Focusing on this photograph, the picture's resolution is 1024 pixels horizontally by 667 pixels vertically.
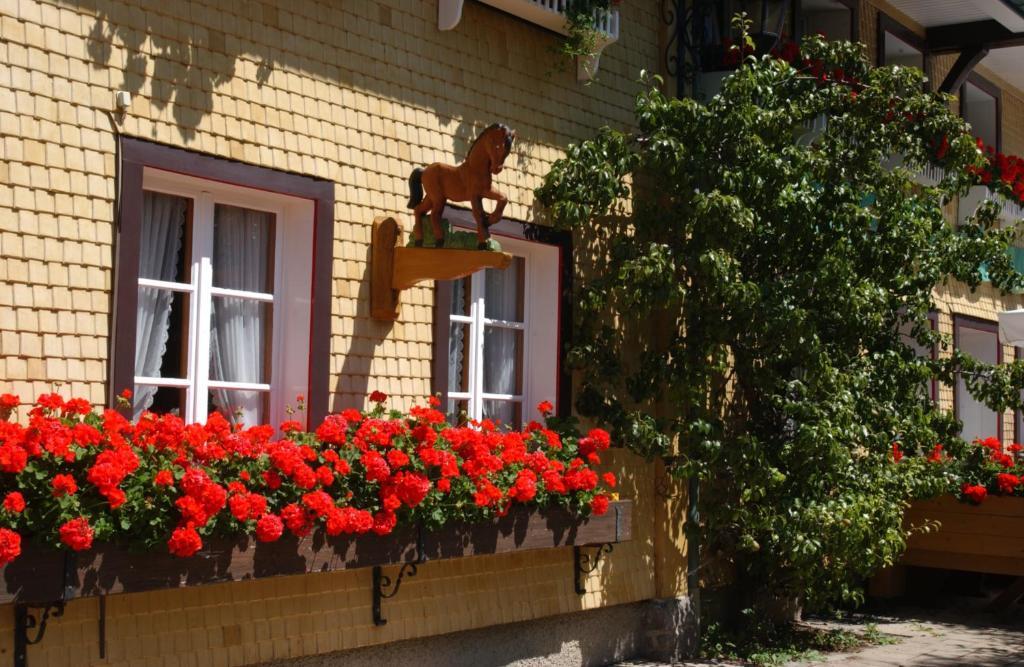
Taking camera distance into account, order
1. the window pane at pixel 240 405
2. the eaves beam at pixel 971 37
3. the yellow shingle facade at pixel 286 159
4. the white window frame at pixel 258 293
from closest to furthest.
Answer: the yellow shingle facade at pixel 286 159, the white window frame at pixel 258 293, the window pane at pixel 240 405, the eaves beam at pixel 971 37

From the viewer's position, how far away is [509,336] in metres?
8.69

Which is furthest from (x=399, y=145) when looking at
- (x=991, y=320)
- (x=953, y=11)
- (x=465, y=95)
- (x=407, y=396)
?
(x=991, y=320)

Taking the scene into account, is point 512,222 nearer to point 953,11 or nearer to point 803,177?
point 803,177

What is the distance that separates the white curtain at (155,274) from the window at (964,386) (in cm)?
1038

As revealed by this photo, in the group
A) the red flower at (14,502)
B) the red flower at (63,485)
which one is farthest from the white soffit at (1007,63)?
the red flower at (14,502)

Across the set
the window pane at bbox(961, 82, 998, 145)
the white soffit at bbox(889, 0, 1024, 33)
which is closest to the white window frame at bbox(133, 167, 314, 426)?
the white soffit at bbox(889, 0, 1024, 33)

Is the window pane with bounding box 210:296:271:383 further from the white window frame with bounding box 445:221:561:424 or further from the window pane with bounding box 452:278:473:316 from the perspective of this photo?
the white window frame with bounding box 445:221:561:424

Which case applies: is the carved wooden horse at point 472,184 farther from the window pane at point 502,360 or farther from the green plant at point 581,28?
the green plant at point 581,28

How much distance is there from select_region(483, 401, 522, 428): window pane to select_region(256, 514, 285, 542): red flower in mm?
2836

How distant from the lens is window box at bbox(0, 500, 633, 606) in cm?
514

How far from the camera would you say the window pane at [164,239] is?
6516 millimetres

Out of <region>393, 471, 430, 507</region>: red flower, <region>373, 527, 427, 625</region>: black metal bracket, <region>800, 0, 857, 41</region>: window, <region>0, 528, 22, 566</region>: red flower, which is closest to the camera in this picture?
<region>0, 528, 22, 566</region>: red flower

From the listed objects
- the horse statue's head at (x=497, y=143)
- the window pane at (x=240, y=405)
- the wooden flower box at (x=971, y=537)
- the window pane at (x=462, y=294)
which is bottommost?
the wooden flower box at (x=971, y=537)

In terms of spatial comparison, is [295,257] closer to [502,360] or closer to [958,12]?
[502,360]
